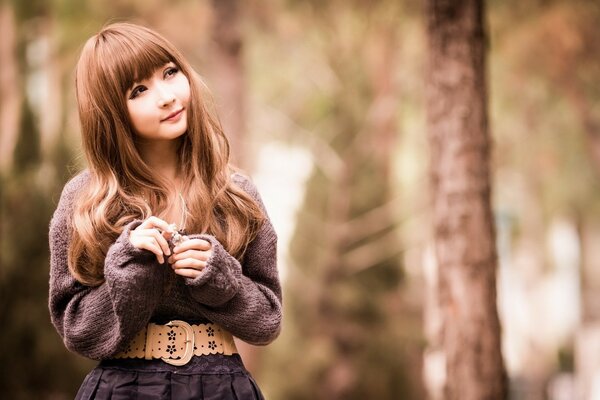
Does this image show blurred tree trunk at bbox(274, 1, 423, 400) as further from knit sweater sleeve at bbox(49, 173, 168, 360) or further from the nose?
knit sweater sleeve at bbox(49, 173, 168, 360)

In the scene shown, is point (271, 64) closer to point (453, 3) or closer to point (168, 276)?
point (453, 3)

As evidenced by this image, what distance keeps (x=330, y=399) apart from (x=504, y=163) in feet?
20.8

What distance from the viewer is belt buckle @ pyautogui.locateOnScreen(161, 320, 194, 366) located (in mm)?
2688

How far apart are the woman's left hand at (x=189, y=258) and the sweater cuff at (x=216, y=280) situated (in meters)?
0.02

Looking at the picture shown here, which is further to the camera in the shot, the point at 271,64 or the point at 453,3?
the point at 271,64

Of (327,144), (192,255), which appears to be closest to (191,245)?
(192,255)

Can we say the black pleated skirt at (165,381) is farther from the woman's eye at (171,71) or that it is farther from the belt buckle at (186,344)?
the woman's eye at (171,71)

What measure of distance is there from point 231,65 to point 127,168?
5372 millimetres

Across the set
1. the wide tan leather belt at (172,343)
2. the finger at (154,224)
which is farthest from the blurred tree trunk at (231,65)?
the finger at (154,224)

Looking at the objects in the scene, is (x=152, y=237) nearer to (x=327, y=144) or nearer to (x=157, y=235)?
(x=157, y=235)

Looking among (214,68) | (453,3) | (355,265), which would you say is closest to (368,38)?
(355,265)

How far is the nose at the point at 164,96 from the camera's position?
9.03 ft

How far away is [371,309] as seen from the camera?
1286cm

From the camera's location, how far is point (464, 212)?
4.89 metres
